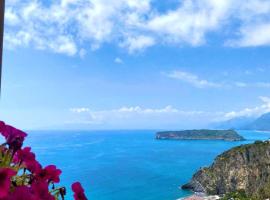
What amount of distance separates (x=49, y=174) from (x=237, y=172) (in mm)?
38098

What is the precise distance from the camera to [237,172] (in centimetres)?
3697

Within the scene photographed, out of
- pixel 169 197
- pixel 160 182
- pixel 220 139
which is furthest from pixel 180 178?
pixel 220 139

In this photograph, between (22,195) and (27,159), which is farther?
(27,159)

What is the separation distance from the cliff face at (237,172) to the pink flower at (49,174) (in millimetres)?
34903

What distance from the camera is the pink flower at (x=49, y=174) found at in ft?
1.73

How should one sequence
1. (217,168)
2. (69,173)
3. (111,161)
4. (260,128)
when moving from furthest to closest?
(260,128) → (111,161) → (69,173) → (217,168)

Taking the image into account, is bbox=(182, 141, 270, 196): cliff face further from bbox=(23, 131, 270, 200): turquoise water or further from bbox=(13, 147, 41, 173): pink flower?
bbox=(13, 147, 41, 173): pink flower

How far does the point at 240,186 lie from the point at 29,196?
37.1m

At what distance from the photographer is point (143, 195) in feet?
117

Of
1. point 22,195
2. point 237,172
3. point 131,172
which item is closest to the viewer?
point 22,195

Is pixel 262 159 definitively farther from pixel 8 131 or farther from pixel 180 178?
pixel 8 131

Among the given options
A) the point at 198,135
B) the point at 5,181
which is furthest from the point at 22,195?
the point at 198,135

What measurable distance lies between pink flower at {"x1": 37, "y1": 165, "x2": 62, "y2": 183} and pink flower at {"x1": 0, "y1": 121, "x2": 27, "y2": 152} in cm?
5

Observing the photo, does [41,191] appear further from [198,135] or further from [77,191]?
[198,135]
